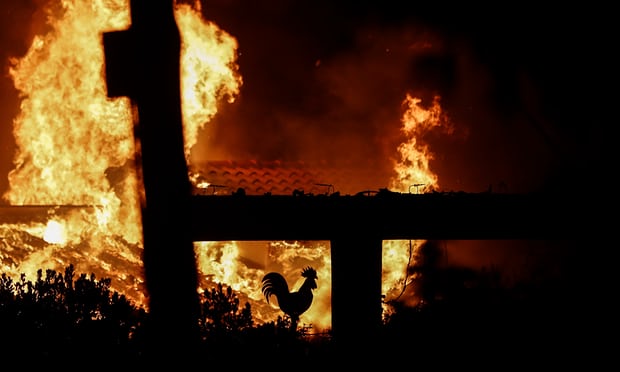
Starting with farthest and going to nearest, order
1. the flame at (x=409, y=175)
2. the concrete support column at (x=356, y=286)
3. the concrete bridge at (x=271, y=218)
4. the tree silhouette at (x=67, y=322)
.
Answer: the flame at (x=409, y=175), the concrete support column at (x=356, y=286), the concrete bridge at (x=271, y=218), the tree silhouette at (x=67, y=322)

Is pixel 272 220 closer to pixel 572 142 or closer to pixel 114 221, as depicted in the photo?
pixel 114 221

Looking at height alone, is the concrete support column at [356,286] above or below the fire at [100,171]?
below

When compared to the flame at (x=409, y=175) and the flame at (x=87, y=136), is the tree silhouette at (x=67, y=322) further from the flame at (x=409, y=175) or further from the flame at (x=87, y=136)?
the flame at (x=409, y=175)

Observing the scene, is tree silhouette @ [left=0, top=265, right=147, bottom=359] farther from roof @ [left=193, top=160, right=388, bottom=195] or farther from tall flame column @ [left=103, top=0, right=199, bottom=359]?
roof @ [left=193, top=160, right=388, bottom=195]

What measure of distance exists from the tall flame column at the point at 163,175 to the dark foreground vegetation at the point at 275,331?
0.31 metres

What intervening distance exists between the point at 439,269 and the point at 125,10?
750 centimetres

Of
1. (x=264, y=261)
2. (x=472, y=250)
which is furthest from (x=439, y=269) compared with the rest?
(x=264, y=261)

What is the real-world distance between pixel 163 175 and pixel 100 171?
103 inches

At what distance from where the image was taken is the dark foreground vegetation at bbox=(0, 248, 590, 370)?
5.84m

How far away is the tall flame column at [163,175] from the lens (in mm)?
6660

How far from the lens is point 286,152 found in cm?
1099

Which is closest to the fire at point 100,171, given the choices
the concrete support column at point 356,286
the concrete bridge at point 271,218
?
the concrete bridge at point 271,218

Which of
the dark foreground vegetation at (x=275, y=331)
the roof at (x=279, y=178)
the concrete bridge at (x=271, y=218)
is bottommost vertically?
the dark foreground vegetation at (x=275, y=331)

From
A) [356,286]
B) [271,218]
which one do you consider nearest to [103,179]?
[271,218]
